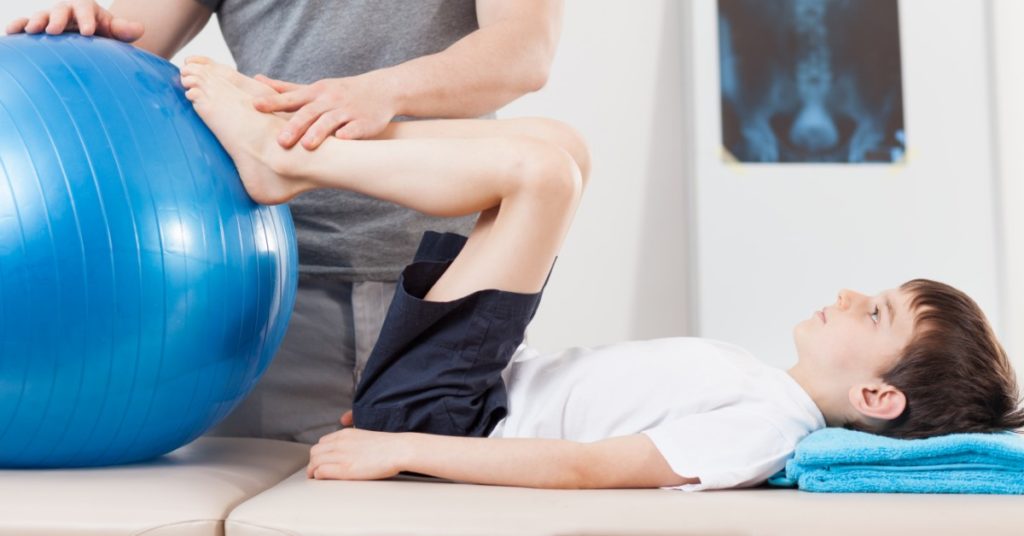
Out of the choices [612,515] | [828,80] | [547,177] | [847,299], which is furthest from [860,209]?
[612,515]

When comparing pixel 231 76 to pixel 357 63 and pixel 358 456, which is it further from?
pixel 358 456

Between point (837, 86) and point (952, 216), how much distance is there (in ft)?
1.70

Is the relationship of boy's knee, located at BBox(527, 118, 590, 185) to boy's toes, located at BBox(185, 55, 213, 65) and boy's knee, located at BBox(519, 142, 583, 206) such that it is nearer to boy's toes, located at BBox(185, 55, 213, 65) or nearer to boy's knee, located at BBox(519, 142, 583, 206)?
boy's knee, located at BBox(519, 142, 583, 206)

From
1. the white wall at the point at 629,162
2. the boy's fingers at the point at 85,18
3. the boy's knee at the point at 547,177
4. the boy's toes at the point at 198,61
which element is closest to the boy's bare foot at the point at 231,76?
the boy's toes at the point at 198,61

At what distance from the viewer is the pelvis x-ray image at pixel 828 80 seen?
10.6 feet

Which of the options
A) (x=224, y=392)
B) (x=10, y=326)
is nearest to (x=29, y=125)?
(x=10, y=326)

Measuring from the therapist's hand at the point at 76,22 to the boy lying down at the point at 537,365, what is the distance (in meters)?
Result: 0.16

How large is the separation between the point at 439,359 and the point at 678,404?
32 centimetres

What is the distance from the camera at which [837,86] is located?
10.7 ft

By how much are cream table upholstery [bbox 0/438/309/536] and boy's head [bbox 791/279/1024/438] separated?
79cm

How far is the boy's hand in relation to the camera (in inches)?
51.9

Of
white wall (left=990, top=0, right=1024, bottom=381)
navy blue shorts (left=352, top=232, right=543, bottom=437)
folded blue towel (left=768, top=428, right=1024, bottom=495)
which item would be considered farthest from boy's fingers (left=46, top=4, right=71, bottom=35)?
white wall (left=990, top=0, right=1024, bottom=381)

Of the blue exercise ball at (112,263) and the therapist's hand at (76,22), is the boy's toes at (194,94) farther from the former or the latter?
the therapist's hand at (76,22)

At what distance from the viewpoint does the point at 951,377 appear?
4.69 ft
